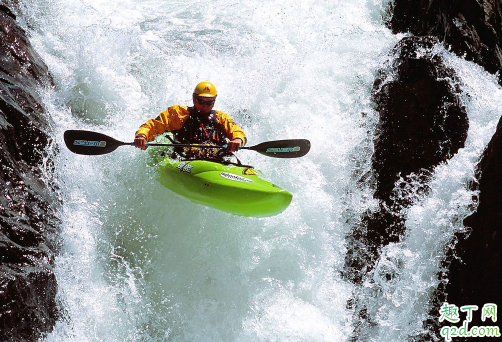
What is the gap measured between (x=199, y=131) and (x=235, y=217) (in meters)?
0.99

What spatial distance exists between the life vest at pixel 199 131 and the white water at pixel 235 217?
0.58m

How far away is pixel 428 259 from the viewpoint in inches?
187

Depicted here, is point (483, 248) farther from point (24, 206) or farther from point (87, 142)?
point (24, 206)

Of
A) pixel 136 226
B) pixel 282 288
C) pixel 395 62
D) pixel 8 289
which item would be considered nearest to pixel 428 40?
pixel 395 62

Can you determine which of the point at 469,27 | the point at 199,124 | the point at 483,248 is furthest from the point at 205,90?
the point at 469,27

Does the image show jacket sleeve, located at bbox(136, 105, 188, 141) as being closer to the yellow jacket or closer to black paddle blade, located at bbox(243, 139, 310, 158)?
the yellow jacket

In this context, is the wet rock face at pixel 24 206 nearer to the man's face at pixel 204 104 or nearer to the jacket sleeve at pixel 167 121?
the jacket sleeve at pixel 167 121

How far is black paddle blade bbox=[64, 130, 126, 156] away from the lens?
513cm

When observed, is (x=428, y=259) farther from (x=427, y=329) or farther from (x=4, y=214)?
(x=4, y=214)

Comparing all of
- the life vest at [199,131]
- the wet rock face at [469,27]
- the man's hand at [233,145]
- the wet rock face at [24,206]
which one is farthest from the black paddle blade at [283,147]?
the wet rock face at [469,27]

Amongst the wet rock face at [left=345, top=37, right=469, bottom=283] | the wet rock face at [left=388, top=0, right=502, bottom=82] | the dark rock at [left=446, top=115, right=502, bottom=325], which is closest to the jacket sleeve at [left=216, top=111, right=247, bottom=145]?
the wet rock face at [left=345, top=37, right=469, bottom=283]

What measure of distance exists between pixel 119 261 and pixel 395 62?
14.1ft

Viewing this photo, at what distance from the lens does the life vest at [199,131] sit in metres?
5.52

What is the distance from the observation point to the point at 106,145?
5.25 metres
